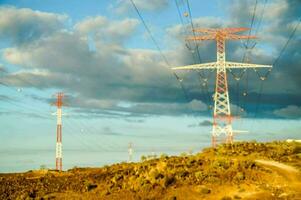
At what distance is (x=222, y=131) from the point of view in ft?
204

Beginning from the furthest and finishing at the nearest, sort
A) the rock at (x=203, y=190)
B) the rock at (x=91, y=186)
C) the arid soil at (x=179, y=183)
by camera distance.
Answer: the rock at (x=91, y=186)
the arid soil at (x=179, y=183)
the rock at (x=203, y=190)

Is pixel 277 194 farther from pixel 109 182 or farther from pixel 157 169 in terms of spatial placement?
pixel 109 182

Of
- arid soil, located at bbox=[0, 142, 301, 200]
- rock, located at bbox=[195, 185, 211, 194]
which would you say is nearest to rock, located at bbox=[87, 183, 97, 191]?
arid soil, located at bbox=[0, 142, 301, 200]

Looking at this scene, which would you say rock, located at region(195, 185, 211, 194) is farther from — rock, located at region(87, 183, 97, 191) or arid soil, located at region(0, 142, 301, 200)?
rock, located at region(87, 183, 97, 191)

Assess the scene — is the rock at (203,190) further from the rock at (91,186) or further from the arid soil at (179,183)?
the rock at (91,186)

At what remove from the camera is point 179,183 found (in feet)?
123

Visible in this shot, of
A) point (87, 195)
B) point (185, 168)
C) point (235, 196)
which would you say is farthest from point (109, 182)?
point (235, 196)

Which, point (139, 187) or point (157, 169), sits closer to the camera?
point (139, 187)

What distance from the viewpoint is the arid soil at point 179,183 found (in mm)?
35469

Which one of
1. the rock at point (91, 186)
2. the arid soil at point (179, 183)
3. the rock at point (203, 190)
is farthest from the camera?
the rock at point (91, 186)

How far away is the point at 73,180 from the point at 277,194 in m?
18.5

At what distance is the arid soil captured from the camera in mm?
35469

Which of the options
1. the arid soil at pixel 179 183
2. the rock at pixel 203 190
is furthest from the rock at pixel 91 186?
the rock at pixel 203 190

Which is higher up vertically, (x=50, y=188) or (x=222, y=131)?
(x=222, y=131)
